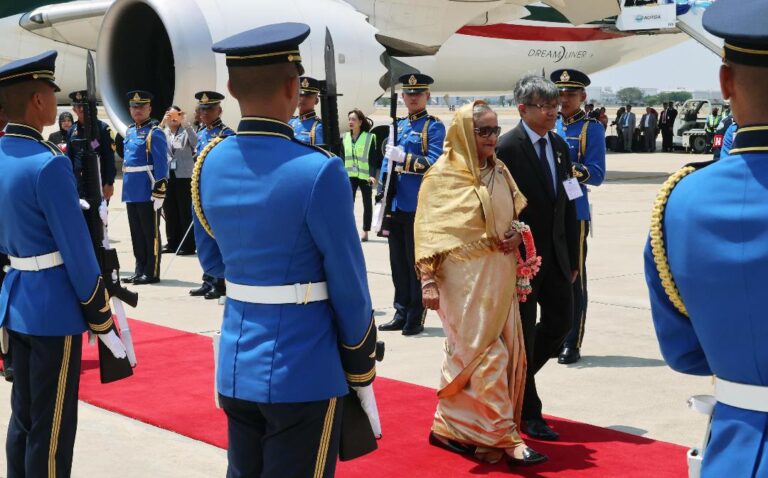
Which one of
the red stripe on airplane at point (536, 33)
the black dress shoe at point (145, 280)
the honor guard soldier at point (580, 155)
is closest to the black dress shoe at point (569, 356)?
the honor guard soldier at point (580, 155)

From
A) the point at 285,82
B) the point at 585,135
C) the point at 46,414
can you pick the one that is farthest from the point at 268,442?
the point at 585,135

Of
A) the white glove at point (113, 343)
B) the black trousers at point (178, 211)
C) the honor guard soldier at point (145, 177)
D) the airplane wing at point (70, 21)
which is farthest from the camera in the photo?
the airplane wing at point (70, 21)

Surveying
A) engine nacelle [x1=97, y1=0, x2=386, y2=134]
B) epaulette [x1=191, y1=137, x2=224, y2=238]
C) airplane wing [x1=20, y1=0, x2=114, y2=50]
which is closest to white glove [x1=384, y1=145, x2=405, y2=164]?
engine nacelle [x1=97, y1=0, x2=386, y2=134]

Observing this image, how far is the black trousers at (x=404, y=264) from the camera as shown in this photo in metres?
7.06

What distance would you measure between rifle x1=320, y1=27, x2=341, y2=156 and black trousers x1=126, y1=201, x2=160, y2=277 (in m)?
6.22

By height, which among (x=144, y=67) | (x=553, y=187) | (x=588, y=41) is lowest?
(x=588, y=41)

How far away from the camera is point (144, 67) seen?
40.5ft

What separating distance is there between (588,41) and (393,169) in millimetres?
16687

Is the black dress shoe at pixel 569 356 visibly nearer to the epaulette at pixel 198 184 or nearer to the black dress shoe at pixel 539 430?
the black dress shoe at pixel 539 430

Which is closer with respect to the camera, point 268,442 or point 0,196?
point 268,442

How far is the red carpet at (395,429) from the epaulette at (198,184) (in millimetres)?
1614

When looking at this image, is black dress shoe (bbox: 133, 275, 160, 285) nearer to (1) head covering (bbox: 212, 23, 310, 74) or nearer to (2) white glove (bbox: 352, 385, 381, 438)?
(2) white glove (bbox: 352, 385, 381, 438)

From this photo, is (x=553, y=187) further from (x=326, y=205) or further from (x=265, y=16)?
(x=265, y=16)

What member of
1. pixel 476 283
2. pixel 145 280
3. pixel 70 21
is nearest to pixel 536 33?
pixel 70 21
